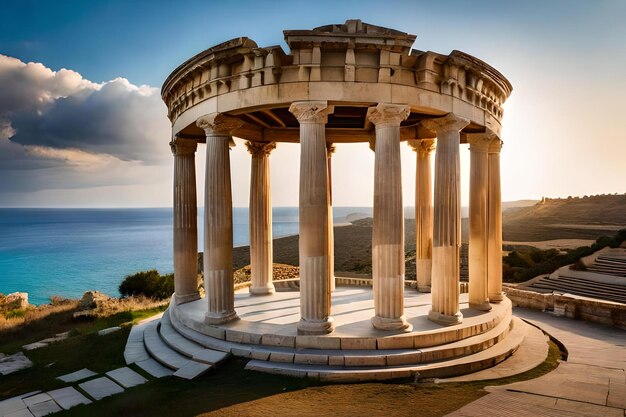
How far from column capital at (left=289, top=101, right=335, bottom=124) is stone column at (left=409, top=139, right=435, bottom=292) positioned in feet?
36.0

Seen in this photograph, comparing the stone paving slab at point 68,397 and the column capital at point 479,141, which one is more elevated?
the column capital at point 479,141

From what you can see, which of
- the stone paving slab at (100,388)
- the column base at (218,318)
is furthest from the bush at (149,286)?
the stone paving slab at (100,388)

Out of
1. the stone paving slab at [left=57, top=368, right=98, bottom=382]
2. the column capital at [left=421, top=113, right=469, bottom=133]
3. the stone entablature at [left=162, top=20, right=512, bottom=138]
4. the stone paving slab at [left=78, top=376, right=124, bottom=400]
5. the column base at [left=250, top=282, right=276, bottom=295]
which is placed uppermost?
the stone entablature at [left=162, top=20, right=512, bottom=138]

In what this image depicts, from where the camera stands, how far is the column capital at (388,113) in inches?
543

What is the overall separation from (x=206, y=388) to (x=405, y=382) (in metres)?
6.23

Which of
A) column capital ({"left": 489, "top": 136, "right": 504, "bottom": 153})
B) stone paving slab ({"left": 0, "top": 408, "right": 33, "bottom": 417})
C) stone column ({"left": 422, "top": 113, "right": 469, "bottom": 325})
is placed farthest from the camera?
column capital ({"left": 489, "top": 136, "right": 504, "bottom": 153})

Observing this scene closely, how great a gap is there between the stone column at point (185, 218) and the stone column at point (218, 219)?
4498mm

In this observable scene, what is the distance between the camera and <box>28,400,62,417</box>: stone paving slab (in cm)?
1070

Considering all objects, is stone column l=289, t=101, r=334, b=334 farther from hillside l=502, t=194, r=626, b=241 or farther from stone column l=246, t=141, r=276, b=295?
hillside l=502, t=194, r=626, b=241

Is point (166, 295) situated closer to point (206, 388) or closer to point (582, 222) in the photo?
point (206, 388)

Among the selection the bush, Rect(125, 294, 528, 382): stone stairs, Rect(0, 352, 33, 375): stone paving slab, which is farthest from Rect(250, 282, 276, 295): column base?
the bush

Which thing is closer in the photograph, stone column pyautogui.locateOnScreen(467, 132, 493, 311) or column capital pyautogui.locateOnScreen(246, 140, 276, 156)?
stone column pyautogui.locateOnScreen(467, 132, 493, 311)

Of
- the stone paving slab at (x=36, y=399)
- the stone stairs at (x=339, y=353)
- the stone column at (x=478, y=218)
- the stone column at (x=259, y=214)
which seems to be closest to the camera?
the stone paving slab at (x=36, y=399)

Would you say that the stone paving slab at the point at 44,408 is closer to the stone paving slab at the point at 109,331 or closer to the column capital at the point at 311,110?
the stone paving slab at the point at 109,331
